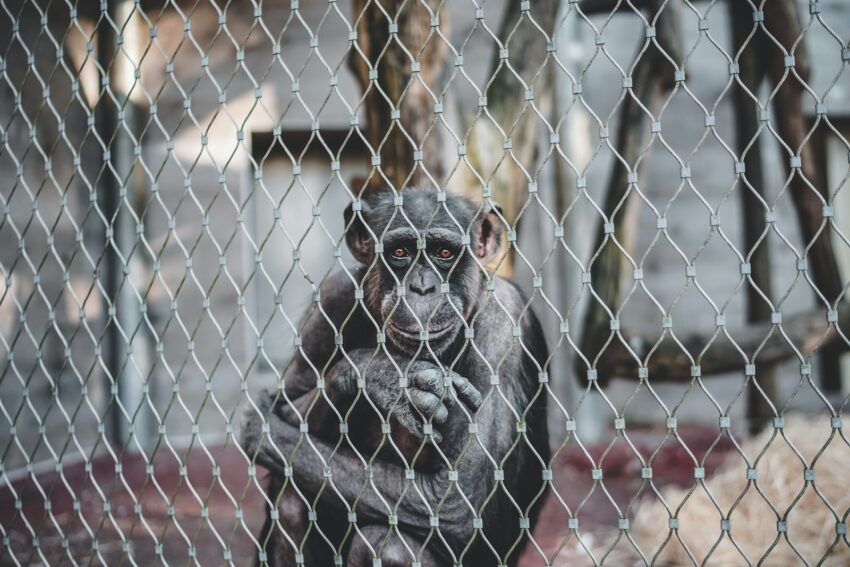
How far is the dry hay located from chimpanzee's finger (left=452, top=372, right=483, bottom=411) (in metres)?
1.20

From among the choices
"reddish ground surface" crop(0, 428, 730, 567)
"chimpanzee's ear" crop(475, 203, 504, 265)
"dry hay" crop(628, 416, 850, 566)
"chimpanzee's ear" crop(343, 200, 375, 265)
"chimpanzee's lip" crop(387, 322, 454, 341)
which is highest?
"chimpanzee's ear" crop(475, 203, 504, 265)

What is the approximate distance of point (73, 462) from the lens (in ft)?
17.8

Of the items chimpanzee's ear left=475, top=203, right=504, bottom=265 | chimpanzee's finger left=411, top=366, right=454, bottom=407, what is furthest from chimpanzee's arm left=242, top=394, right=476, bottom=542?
chimpanzee's ear left=475, top=203, right=504, bottom=265

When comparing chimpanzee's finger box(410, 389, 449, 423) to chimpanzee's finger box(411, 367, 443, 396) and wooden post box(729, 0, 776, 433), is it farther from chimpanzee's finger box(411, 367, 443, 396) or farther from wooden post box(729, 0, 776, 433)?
wooden post box(729, 0, 776, 433)

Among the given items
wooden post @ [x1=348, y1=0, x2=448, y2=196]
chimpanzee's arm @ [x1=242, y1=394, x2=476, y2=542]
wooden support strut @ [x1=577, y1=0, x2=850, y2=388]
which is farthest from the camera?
wooden support strut @ [x1=577, y1=0, x2=850, y2=388]

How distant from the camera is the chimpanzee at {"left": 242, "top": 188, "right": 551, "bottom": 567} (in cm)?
234

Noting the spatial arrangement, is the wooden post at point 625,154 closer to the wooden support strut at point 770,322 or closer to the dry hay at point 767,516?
the wooden support strut at point 770,322

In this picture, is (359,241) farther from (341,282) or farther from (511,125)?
(511,125)

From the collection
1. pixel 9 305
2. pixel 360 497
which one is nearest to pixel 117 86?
pixel 9 305

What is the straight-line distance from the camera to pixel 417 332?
7.88ft

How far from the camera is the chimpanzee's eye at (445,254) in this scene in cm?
255

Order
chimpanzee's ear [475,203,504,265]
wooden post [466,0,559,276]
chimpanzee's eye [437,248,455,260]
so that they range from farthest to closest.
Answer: wooden post [466,0,559,276] < chimpanzee's ear [475,203,504,265] < chimpanzee's eye [437,248,455,260]

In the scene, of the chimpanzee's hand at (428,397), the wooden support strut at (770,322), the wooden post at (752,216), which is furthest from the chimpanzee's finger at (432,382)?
the wooden post at (752,216)

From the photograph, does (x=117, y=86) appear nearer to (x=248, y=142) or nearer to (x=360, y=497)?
(x=248, y=142)
